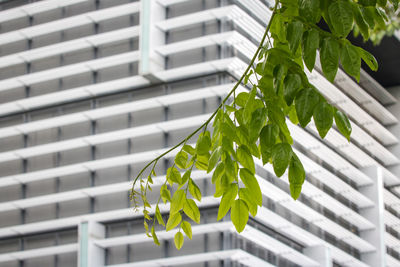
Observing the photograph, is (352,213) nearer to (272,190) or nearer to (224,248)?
(272,190)

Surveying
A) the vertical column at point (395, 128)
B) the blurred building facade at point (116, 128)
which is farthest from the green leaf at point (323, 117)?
the vertical column at point (395, 128)

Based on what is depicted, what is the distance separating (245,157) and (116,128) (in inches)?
661

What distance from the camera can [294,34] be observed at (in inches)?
153

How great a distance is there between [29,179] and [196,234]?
417 cm

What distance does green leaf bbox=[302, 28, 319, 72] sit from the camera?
3842 millimetres

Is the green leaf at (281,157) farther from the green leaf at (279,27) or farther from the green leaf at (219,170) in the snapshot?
the green leaf at (279,27)

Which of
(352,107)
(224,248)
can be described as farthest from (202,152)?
(352,107)

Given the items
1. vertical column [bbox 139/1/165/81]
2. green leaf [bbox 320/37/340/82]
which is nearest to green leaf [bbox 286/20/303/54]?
green leaf [bbox 320/37/340/82]

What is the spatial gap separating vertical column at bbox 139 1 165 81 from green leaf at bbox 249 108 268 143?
1618 centimetres

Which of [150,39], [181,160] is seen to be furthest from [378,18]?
[150,39]

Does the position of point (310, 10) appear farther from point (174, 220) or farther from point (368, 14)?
point (174, 220)

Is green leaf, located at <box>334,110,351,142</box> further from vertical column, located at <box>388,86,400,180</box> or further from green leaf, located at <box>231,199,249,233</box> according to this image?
vertical column, located at <box>388,86,400,180</box>

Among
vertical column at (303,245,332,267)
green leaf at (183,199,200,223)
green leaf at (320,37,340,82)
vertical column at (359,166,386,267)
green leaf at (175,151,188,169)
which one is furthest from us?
vertical column at (359,166,386,267)

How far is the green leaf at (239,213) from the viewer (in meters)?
3.95
